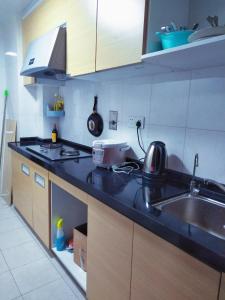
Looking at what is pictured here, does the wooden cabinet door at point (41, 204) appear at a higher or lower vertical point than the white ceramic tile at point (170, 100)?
lower

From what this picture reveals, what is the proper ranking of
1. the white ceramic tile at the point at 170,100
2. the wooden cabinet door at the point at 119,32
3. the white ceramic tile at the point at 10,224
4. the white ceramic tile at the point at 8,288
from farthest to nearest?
the white ceramic tile at the point at 10,224, the white ceramic tile at the point at 8,288, the white ceramic tile at the point at 170,100, the wooden cabinet door at the point at 119,32

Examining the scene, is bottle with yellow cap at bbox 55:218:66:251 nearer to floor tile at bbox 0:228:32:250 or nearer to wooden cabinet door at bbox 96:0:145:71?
Result: floor tile at bbox 0:228:32:250

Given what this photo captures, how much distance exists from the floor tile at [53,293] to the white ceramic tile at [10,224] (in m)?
0.88

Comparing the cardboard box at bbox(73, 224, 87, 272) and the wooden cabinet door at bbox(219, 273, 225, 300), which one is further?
the cardboard box at bbox(73, 224, 87, 272)

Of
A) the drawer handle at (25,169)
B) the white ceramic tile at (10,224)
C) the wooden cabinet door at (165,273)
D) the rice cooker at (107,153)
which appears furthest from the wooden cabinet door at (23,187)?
the wooden cabinet door at (165,273)

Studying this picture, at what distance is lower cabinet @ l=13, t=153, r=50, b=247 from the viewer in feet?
5.56

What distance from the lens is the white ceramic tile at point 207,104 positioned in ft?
3.56

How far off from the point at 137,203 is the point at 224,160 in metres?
0.51

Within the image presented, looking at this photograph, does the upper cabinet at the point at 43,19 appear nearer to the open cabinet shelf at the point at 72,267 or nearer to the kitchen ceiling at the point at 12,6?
the kitchen ceiling at the point at 12,6

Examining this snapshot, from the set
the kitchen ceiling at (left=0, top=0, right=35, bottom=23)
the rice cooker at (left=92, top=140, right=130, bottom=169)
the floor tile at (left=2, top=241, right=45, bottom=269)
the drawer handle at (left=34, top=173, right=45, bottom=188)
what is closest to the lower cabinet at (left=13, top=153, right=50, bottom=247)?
the drawer handle at (left=34, top=173, right=45, bottom=188)

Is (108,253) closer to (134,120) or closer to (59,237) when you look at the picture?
(59,237)

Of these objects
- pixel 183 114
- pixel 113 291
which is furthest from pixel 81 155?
pixel 113 291

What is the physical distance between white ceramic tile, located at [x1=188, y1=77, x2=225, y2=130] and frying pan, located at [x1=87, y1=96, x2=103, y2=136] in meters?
0.84

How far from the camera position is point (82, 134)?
2.12m
